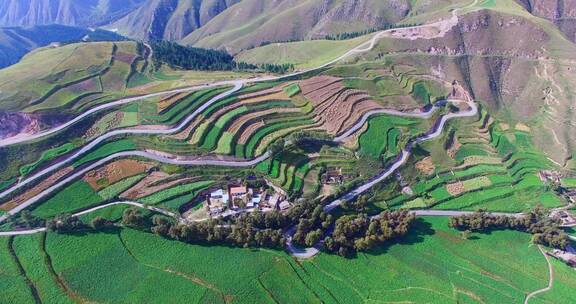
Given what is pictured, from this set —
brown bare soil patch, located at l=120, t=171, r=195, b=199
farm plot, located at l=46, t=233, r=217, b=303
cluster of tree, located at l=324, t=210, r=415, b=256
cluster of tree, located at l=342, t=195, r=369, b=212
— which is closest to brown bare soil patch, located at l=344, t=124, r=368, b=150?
cluster of tree, located at l=342, t=195, r=369, b=212

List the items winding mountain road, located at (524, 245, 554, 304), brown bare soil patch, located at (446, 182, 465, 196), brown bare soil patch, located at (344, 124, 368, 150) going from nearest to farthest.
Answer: winding mountain road, located at (524, 245, 554, 304) → brown bare soil patch, located at (446, 182, 465, 196) → brown bare soil patch, located at (344, 124, 368, 150)

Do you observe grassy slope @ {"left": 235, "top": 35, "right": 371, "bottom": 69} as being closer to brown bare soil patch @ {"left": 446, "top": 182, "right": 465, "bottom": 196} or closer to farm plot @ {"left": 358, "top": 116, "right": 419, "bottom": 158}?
farm plot @ {"left": 358, "top": 116, "right": 419, "bottom": 158}

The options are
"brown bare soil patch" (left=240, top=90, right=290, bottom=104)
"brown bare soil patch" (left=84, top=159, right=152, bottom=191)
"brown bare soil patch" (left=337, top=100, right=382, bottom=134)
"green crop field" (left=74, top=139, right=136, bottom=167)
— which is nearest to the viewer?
"brown bare soil patch" (left=84, top=159, right=152, bottom=191)

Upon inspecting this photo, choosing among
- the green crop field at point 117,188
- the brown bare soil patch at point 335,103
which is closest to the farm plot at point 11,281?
the green crop field at point 117,188

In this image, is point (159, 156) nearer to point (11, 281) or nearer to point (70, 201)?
point (70, 201)

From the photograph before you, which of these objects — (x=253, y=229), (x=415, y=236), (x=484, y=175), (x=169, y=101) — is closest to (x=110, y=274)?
(x=253, y=229)

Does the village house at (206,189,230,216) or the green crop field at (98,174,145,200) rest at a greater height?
the green crop field at (98,174,145,200)

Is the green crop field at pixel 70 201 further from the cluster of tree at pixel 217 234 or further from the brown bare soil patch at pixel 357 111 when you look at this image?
the brown bare soil patch at pixel 357 111
